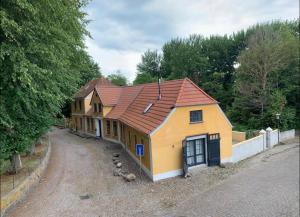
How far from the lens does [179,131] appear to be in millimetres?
14594

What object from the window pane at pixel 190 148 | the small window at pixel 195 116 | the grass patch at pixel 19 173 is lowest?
the grass patch at pixel 19 173

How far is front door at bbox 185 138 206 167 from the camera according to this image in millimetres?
15091

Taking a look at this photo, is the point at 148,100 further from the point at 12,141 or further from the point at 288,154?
the point at 288,154

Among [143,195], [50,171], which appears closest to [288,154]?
[143,195]

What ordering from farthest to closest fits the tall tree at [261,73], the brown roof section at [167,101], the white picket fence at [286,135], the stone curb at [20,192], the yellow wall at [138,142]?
the tall tree at [261,73] < the white picket fence at [286,135] < the brown roof section at [167,101] < the yellow wall at [138,142] < the stone curb at [20,192]

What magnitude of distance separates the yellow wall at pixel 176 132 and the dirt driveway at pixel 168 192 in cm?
107

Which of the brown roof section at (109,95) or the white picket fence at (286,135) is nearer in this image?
the white picket fence at (286,135)

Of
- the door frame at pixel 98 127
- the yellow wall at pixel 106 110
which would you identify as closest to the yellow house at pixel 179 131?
the yellow wall at pixel 106 110

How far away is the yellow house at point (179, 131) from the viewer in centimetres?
1406

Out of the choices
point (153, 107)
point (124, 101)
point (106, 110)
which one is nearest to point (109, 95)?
point (106, 110)

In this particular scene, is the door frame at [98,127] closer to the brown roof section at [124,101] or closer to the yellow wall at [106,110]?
the yellow wall at [106,110]

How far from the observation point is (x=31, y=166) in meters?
14.2

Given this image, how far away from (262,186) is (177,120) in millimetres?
5389

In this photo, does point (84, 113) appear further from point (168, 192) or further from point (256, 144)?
point (168, 192)
